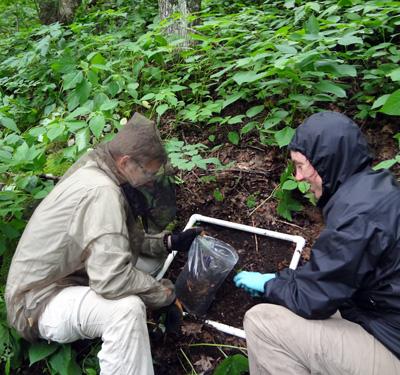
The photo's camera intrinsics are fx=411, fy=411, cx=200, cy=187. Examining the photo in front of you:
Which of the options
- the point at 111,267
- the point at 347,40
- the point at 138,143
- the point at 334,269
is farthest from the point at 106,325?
the point at 347,40

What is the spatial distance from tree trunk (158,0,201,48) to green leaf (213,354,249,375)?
336cm

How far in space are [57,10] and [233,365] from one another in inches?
264

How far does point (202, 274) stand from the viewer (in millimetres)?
2721

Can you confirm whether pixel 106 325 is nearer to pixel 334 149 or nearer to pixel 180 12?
pixel 334 149

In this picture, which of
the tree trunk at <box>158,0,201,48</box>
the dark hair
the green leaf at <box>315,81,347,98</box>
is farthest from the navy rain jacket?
the tree trunk at <box>158,0,201,48</box>

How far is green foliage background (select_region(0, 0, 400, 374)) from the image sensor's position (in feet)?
10.1

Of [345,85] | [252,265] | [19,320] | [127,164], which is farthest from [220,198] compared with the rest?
[19,320]

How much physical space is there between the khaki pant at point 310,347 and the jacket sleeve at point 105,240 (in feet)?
2.32

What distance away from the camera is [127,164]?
226 cm

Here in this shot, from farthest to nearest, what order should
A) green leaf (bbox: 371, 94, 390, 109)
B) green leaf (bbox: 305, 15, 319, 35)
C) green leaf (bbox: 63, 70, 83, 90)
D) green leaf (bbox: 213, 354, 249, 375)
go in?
green leaf (bbox: 63, 70, 83, 90)
green leaf (bbox: 305, 15, 319, 35)
green leaf (bbox: 371, 94, 390, 109)
green leaf (bbox: 213, 354, 249, 375)

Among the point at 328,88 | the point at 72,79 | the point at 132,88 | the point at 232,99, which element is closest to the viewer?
the point at 328,88

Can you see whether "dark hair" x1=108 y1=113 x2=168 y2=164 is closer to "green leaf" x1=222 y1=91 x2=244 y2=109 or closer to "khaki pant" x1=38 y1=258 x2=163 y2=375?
"khaki pant" x1=38 y1=258 x2=163 y2=375

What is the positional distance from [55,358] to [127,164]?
130 cm

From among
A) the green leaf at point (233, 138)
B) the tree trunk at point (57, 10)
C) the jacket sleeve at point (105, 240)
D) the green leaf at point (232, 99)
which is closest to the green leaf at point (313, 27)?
the green leaf at point (232, 99)
